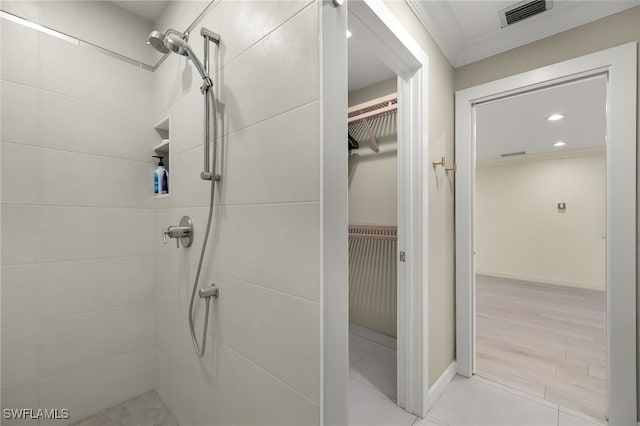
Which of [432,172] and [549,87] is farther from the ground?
[549,87]

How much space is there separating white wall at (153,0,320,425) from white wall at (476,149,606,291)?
6.06m

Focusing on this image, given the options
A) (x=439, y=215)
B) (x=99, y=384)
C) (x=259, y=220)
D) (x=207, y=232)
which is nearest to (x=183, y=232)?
(x=207, y=232)

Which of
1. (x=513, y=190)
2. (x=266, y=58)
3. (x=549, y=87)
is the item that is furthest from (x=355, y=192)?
(x=513, y=190)

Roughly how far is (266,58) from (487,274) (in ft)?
21.4

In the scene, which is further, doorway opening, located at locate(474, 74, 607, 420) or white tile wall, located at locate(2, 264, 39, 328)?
doorway opening, located at locate(474, 74, 607, 420)

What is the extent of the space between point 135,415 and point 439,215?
87.3 inches

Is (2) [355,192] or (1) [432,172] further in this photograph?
(2) [355,192]

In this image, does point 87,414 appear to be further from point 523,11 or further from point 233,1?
point 523,11

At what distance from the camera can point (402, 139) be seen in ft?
5.25

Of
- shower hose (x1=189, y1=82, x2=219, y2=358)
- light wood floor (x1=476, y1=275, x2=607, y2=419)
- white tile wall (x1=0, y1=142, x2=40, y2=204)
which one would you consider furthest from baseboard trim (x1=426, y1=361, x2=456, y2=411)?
white tile wall (x1=0, y1=142, x2=40, y2=204)

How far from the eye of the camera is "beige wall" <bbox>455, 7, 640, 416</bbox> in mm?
1388

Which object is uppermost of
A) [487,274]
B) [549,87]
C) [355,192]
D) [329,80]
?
[549,87]

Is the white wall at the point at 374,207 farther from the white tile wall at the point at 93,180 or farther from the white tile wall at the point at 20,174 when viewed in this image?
the white tile wall at the point at 20,174

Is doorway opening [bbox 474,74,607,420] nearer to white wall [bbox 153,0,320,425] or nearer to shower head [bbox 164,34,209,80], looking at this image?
white wall [bbox 153,0,320,425]
